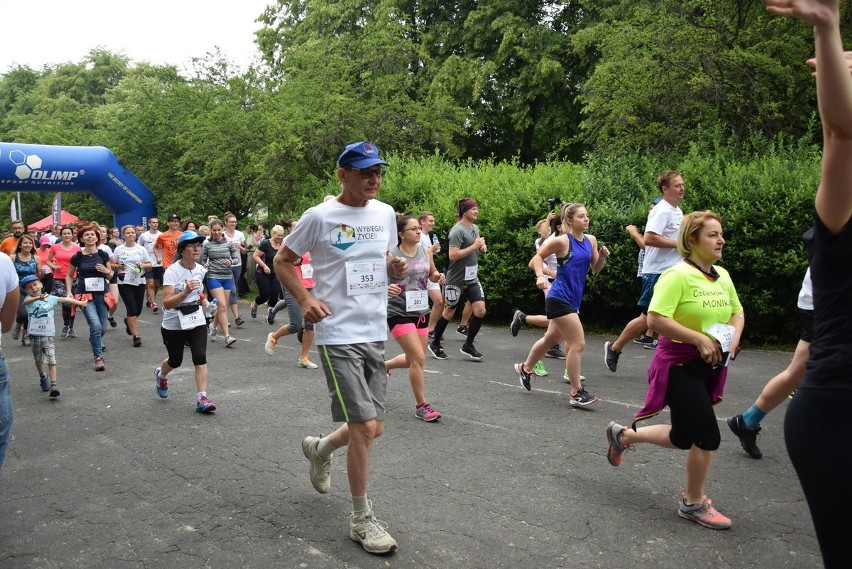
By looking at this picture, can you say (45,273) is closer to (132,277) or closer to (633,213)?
(132,277)

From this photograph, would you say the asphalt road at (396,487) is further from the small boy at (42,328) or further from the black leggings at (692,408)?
the black leggings at (692,408)

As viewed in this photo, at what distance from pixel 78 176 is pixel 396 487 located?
874 inches

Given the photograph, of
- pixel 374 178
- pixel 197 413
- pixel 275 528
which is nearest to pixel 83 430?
pixel 197 413

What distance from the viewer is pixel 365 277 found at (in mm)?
4219

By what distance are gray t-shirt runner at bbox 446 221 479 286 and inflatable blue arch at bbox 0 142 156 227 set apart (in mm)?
17251

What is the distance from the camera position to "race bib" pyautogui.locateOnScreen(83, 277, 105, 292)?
422 inches

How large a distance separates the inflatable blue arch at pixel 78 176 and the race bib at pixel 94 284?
534 inches

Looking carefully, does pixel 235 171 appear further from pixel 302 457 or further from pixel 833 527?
pixel 833 527

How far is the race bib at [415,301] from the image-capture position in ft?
21.7

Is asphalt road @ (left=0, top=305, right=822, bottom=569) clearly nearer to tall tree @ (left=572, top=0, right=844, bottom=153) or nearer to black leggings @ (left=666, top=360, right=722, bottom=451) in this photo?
black leggings @ (left=666, top=360, right=722, bottom=451)

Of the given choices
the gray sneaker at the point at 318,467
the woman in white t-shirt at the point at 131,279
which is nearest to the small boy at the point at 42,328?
the woman in white t-shirt at the point at 131,279

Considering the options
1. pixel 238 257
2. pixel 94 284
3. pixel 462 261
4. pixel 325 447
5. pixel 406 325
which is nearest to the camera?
pixel 325 447

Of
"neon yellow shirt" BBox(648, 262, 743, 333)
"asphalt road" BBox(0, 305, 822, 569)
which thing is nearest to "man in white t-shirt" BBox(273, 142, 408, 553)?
"asphalt road" BBox(0, 305, 822, 569)

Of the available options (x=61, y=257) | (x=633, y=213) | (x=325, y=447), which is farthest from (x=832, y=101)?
(x=61, y=257)
